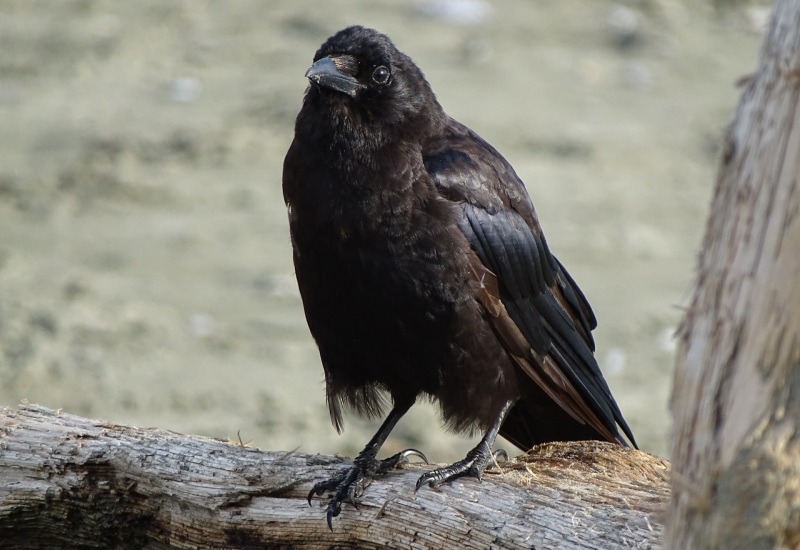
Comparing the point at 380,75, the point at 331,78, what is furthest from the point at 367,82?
the point at 331,78

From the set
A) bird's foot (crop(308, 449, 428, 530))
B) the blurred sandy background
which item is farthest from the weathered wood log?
the blurred sandy background

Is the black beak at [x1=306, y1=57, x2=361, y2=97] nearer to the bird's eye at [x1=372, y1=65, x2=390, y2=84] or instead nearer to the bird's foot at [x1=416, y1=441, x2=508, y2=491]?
the bird's eye at [x1=372, y1=65, x2=390, y2=84]

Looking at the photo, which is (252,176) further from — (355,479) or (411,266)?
(355,479)

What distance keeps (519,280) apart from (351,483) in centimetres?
97

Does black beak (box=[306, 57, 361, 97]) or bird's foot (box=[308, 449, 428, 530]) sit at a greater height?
black beak (box=[306, 57, 361, 97])

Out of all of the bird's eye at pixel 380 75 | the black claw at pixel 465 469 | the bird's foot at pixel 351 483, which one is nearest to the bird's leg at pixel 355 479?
the bird's foot at pixel 351 483

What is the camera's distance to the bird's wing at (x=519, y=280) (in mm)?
3924

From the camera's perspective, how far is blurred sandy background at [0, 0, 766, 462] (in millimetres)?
7008

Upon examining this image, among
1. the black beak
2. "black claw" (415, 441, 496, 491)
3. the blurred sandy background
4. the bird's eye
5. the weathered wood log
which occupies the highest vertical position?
the blurred sandy background

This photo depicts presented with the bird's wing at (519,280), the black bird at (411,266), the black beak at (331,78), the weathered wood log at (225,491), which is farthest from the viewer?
the bird's wing at (519,280)

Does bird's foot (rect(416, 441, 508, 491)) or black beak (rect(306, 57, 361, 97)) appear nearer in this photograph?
bird's foot (rect(416, 441, 508, 491))

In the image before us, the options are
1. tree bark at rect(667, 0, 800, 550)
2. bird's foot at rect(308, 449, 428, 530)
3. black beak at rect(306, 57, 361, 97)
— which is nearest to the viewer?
tree bark at rect(667, 0, 800, 550)

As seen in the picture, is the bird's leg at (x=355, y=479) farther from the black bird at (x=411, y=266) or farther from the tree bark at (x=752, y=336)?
the tree bark at (x=752, y=336)

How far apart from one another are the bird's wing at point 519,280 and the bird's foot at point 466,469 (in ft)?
1.23
